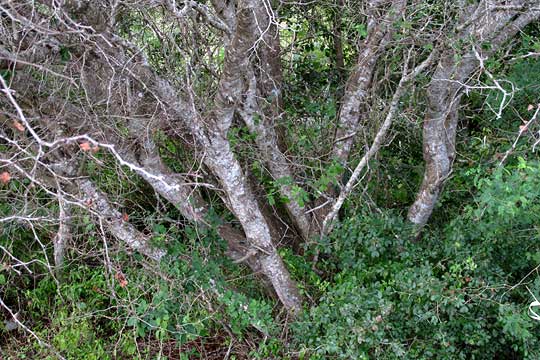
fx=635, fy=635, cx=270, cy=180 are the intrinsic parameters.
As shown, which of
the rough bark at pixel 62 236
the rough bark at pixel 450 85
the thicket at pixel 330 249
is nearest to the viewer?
the rough bark at pixel 450 85

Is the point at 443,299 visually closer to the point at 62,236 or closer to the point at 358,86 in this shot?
the point at 358,86

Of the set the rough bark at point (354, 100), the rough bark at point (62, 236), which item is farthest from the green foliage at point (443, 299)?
the rough bark at point (62, 236)

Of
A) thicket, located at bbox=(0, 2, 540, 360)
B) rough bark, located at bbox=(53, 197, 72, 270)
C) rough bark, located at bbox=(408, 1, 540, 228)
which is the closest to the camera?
rough bark, located at bbox=(408, 1, 540, 228)

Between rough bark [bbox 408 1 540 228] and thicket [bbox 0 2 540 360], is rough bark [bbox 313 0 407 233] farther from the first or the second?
rough bark [bbox 408 1 540 228]

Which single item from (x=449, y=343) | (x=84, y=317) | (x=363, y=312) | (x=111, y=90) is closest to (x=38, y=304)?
(x=84, y=317)

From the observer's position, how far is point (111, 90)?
375 centimetres

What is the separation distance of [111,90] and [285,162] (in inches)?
51.1

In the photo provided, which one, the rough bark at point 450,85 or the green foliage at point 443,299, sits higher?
the rough bark at point 450,85

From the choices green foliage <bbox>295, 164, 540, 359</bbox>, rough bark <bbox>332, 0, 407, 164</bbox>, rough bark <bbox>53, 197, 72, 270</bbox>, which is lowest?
green foliage <bbox>295, 164, 540, 359</bbox>

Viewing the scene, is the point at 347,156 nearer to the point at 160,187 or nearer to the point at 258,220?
the point at 258,220

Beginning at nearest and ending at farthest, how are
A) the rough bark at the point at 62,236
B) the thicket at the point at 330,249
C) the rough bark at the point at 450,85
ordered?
the rough bark at the point at 450,85, the thicket at the point at 330,249, the rough bark at the point at 62,236

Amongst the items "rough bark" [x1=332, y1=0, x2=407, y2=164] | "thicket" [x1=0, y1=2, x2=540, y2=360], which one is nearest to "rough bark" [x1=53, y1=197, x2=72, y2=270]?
"thicket" [x1=0, y1=2, x2=540, y2=360]

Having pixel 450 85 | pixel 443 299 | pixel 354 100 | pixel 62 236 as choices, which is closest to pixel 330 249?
pixel 443 299

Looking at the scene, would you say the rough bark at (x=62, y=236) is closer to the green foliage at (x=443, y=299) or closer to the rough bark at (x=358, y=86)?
the green foliage at (x=443, y=299)
